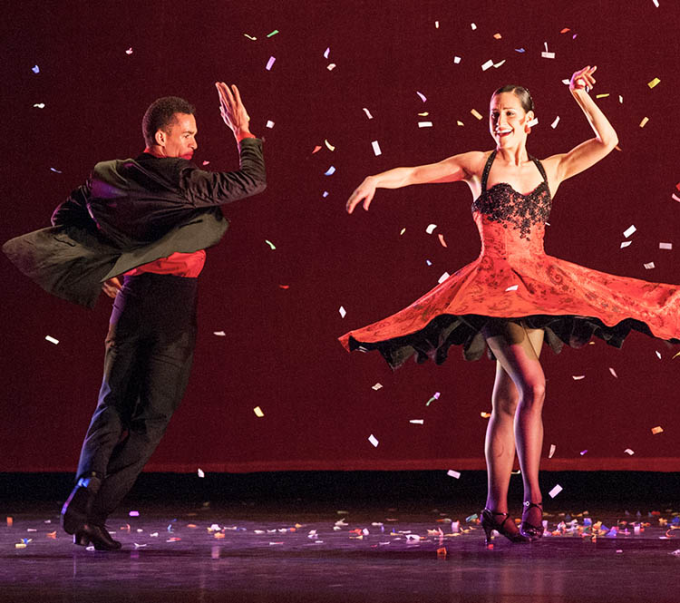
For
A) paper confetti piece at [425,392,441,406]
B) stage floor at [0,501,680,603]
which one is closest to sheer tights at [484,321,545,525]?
stage floor at [0,501,680,603]

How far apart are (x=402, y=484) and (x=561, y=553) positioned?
1852 mm

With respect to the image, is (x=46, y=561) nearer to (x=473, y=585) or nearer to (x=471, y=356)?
(x=473, y=585)

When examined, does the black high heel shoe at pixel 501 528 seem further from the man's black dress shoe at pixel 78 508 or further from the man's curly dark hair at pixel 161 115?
the man's curly dark hair at pixel 161 115

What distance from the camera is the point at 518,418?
313cm

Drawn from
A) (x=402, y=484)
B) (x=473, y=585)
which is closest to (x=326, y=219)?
(x=402, y=484)

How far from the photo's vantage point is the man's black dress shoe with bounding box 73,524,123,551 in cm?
292

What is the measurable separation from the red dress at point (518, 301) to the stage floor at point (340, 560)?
535 millimetres

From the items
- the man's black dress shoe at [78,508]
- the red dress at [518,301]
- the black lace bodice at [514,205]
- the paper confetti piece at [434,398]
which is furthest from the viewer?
the paper confetti piece at [434,398]

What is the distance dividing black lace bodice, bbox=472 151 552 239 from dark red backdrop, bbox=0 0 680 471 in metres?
1.28

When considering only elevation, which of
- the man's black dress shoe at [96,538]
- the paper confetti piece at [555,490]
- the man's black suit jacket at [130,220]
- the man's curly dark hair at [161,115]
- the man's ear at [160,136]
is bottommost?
the man's black dress shoe at [96,538]

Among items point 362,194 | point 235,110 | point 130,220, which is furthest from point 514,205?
point 130,220

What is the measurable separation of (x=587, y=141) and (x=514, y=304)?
0.59 m

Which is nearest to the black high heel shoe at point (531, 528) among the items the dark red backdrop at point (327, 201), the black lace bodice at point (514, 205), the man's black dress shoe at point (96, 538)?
the black lace bodice at point (514, 205)

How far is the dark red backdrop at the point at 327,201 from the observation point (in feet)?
15.2
